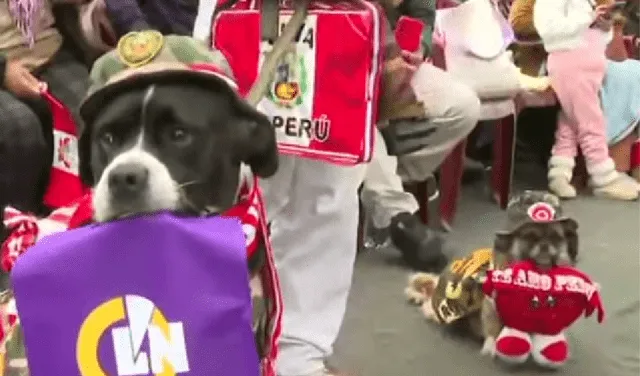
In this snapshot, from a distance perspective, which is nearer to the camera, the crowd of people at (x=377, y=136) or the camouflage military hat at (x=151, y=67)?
the camouflage military hat at (x=151, y=67)

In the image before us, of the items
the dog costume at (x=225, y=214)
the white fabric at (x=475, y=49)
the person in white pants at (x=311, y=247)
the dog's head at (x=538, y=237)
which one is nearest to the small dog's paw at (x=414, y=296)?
the dog's head at (x=538, y=237)

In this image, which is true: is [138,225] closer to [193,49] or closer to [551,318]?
[193,49]

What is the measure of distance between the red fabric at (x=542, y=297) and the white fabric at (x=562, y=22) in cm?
138

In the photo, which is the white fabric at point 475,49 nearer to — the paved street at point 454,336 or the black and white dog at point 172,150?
the paved street at point 454,336

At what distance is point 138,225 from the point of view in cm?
102

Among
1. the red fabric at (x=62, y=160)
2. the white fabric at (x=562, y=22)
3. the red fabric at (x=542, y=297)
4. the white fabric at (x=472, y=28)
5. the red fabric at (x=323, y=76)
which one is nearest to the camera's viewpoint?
the red fabric at (x=323, y=76)

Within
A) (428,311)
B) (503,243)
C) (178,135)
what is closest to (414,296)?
(428,311)

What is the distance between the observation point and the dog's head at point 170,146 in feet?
3.50

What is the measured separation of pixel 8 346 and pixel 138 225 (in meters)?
0.26

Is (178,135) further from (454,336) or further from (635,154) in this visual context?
(635,154)

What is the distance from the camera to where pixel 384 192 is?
7.95 ft

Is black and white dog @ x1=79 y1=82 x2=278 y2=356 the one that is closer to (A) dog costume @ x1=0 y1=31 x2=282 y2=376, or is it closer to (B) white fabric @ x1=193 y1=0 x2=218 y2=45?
(A) dog costume @ x1=0 y1=31 x2=282 y2=376

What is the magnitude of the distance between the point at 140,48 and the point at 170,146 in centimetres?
12

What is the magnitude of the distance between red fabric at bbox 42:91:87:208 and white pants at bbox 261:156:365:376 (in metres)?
0.50
